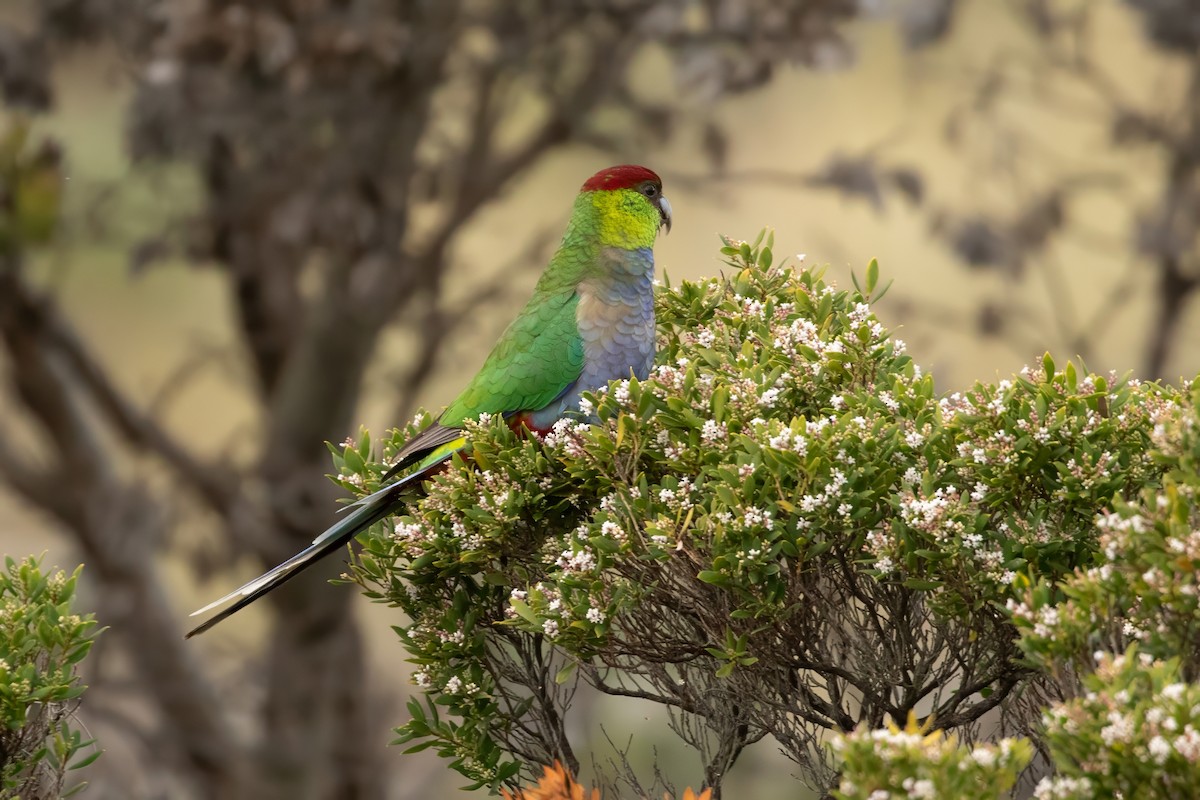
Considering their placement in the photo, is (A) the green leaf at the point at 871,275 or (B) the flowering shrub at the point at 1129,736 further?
(A) the green leaf at the point at 871,275

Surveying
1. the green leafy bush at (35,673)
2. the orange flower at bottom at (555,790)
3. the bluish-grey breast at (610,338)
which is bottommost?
the orange flower at bottom at (555,790)

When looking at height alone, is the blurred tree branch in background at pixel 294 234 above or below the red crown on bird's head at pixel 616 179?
above

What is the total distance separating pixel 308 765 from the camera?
11242mm

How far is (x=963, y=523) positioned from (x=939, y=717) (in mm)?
776

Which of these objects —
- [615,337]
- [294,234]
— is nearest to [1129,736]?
[615,337]

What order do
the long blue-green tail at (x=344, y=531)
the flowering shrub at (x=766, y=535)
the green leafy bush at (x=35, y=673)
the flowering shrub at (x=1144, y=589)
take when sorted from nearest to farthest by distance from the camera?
the flowering shrub at (x=1144, y=589), the flowering shrub at (x=766, y=535), the green leafy bush at (x=35, y=673), the long blue-green tail at (x=344, y=531)

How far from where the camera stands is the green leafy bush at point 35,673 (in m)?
3.98

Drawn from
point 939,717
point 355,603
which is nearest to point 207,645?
point 355,603

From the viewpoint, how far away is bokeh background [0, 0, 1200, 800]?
9203mm

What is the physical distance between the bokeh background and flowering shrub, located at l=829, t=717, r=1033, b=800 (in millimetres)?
6205

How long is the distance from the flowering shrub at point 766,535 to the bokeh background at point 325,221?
4952 mm

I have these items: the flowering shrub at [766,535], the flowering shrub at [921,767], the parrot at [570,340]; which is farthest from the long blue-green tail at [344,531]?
the flowering shrub at [921,767]

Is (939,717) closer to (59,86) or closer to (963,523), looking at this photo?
(963,523)

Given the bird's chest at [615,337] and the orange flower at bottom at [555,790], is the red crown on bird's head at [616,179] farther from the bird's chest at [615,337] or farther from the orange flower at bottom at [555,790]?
the orange flower at bottom at [555,790]
